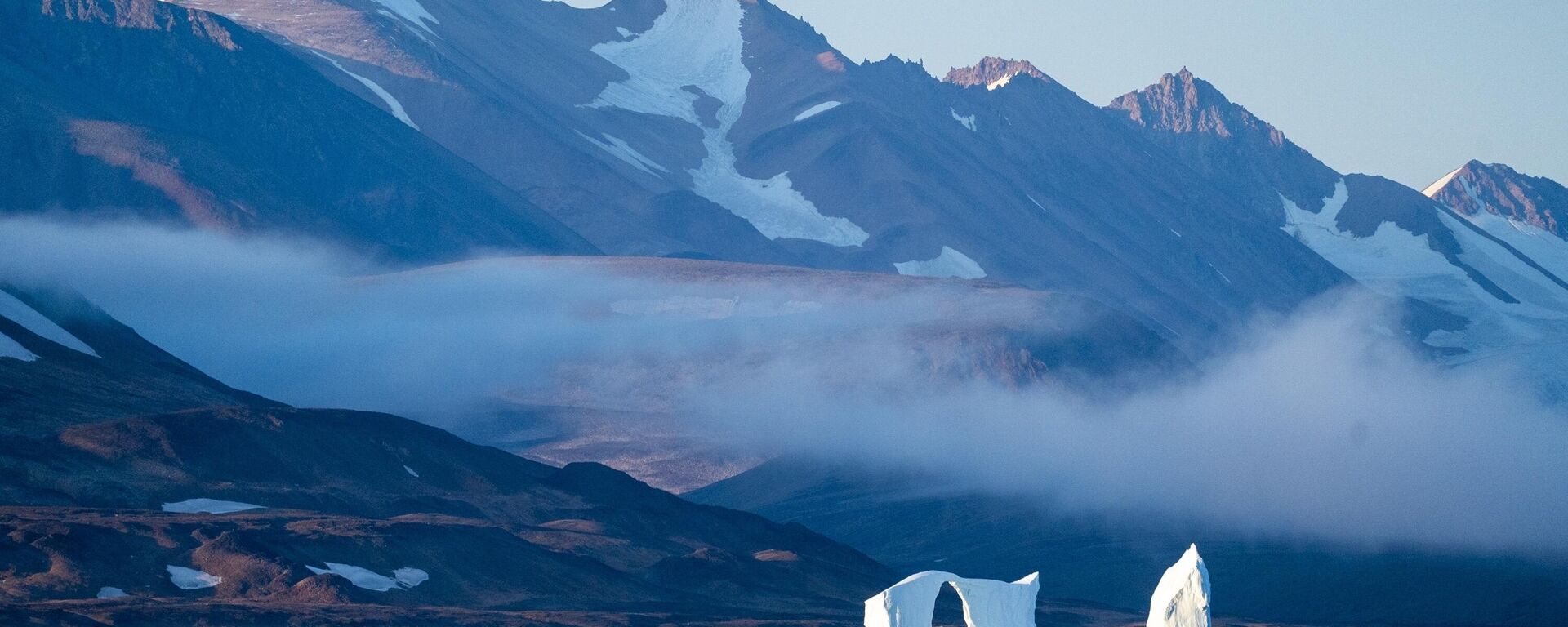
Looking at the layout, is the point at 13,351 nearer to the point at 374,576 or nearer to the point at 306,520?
the point at 306,520

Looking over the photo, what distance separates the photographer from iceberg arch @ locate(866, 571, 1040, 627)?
36469mm

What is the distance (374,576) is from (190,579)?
849 centimetres

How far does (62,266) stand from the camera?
16412 cm

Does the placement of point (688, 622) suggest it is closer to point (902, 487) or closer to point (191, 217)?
point (902, 487)

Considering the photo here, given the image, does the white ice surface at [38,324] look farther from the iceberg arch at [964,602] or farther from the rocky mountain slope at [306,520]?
the iceberg arch at [964,602]

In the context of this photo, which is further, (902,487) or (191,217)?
(191,217)

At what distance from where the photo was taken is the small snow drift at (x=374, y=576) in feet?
267

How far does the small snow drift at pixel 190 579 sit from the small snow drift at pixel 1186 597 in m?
47.9

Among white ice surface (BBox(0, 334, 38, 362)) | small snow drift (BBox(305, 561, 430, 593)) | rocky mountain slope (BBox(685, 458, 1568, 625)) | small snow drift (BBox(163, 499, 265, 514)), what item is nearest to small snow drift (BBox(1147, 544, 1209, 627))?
small snow drift (BBox(305, 561, 430, 593))

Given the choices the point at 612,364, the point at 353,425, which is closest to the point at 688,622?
the point at 353,425

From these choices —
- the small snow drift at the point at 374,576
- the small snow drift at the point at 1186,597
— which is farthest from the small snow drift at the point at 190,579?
the small snow drift at the point at 1186,597

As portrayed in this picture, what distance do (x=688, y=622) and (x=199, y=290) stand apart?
347 ft

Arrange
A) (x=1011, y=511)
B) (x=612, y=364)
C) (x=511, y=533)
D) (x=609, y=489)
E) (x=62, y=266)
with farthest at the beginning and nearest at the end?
1. (x=612, y=364)
2. (x=62, y=266)
3. (x=1011, y=511)
4. (x=609, y=489)
5. (x=511, y=533)

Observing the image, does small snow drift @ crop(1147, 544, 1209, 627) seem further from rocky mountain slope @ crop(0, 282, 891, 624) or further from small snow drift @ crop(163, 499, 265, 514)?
small snow drift @ crop(163, 499, 265, 514)
